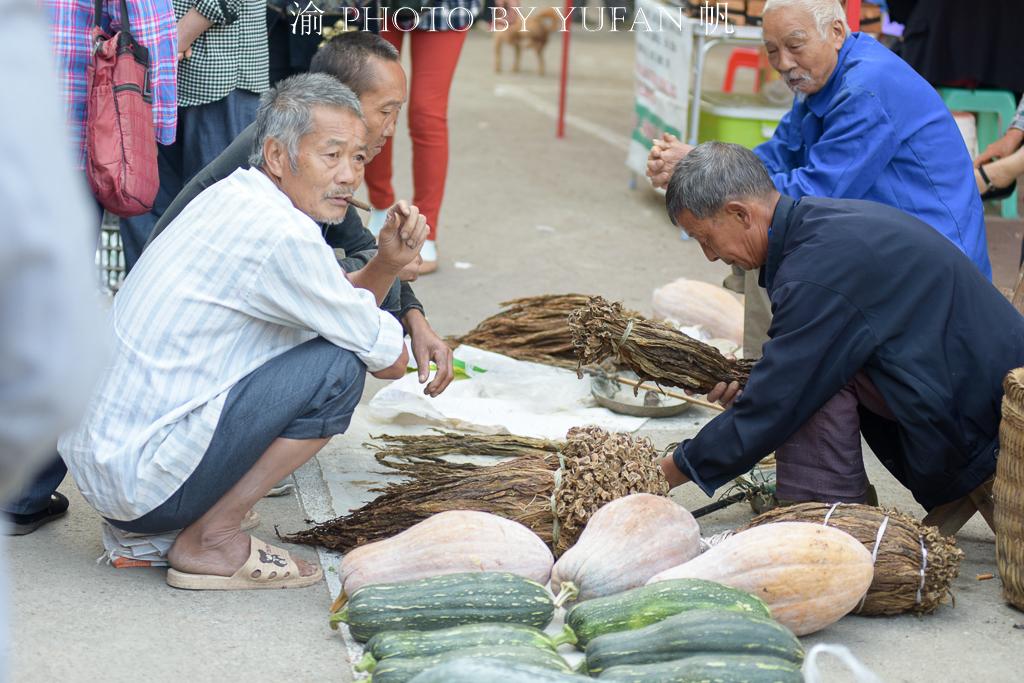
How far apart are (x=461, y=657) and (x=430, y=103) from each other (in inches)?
154

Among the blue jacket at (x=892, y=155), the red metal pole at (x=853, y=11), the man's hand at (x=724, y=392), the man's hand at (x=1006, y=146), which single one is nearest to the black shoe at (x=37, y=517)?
the man's hand at (x=724, y=392)

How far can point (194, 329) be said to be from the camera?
306 centimetres

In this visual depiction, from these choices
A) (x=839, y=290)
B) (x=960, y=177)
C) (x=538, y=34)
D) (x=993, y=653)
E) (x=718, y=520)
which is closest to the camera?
(x=993, y=653)

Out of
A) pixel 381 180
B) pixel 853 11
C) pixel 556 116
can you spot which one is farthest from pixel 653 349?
pixel 556 116

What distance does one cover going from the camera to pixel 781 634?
→ 8.63 feet

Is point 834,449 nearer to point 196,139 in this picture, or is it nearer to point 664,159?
point 664,159

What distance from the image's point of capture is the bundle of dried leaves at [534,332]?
506 centimetres

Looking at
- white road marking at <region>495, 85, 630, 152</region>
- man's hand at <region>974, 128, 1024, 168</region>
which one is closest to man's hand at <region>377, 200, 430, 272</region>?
man's hand at <region>974, 128, 1024, 168</region>

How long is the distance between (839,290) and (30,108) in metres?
2.47

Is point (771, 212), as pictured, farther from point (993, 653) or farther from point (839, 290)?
point (993, 653)

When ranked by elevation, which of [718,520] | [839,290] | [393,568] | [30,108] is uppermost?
[30,108]

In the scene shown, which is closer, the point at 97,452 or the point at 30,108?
the point at 30,108

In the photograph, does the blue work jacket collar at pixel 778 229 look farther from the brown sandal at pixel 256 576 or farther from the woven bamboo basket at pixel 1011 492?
the brown sandal at pixel 256 576

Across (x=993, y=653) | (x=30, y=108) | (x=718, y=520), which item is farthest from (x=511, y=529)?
(x=30, y=108)
